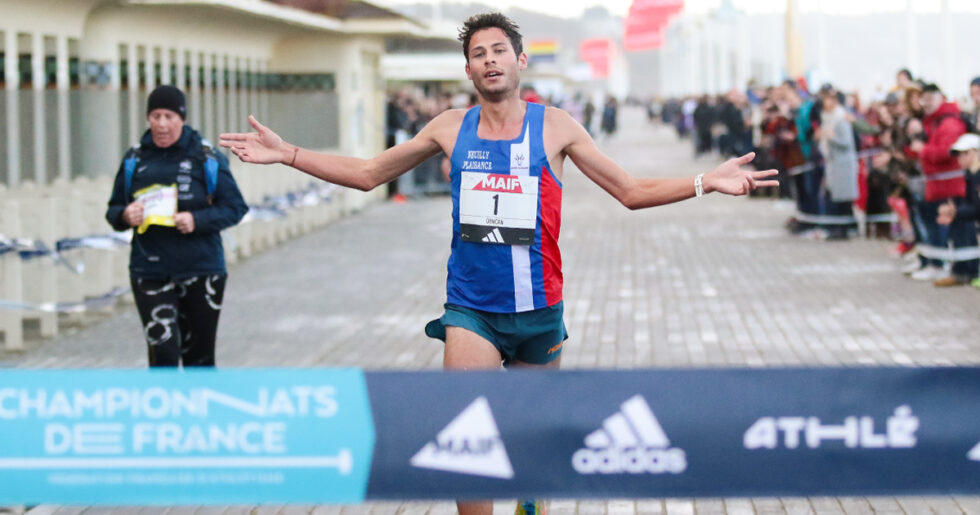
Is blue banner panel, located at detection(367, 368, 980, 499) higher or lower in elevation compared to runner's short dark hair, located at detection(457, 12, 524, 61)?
lower

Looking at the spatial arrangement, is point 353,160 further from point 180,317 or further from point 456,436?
point 180,317

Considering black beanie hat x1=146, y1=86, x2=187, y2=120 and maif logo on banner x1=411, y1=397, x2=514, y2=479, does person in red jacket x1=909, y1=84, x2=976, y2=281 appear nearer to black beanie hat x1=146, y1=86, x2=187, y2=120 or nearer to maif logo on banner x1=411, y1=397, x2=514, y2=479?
black beanie hat x1=146, y1=86, x2=187, y2=120

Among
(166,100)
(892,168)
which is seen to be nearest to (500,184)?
(166,100)

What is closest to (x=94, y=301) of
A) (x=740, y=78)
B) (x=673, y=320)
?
(x=673, y=320)

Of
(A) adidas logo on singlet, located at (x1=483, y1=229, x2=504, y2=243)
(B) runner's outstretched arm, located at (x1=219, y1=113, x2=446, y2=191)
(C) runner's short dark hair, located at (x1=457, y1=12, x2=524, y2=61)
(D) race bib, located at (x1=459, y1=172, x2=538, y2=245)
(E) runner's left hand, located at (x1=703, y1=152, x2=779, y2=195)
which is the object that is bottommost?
(A) adidas logo on singlet, located at (x1=483, y1=229, x2=504, y2=243)

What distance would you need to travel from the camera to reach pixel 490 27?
184 inches

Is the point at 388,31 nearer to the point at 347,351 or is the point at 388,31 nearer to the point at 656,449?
the point at 347,351

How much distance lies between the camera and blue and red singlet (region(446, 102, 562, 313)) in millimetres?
4699

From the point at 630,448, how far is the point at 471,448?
0.38 metres

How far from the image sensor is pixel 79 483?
3510mm

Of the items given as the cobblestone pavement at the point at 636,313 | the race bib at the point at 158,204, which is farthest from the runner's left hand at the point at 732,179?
the race bib at the point at 158,204

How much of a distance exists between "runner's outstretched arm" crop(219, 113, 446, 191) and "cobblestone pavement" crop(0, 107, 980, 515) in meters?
1.70

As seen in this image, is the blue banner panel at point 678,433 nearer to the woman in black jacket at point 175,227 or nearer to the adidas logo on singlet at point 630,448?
the adidas logo on singlet at point 630,448

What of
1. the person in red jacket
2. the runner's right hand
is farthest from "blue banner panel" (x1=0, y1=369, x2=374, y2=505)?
the person in red jacket
